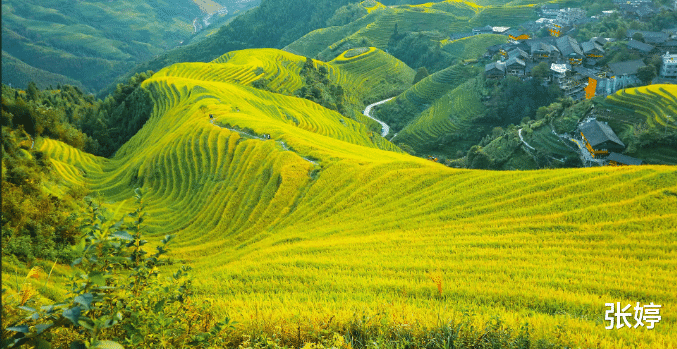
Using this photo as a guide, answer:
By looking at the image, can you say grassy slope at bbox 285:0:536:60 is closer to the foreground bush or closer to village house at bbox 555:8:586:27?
village house at bbox 555:8:586:27

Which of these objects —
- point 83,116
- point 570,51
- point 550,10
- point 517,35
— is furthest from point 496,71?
point 83,116

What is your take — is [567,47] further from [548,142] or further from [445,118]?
[548,142]

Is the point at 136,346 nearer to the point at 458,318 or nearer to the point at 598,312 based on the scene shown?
the point at 458,318

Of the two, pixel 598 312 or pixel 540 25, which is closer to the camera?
pixel 598 312

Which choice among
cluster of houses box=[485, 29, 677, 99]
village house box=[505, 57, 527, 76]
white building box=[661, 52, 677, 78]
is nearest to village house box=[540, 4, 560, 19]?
cluster of houses box=[485, 29, 677, 99]

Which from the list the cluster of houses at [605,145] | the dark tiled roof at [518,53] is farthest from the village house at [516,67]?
the cluster of houses at [605,145]

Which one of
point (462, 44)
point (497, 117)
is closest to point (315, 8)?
point (462, 44)

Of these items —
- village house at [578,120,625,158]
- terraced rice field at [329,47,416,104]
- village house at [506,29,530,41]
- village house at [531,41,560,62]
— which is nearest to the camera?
village house at [578,120,625,158]

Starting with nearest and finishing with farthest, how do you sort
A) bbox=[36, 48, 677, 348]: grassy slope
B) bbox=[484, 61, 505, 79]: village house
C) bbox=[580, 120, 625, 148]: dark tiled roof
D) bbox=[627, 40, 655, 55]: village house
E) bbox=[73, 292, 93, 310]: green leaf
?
bbox=[73, 292, 93, 310]: green leaf
bbox=[36, 48, 677, 348]: grassy slope
bbox=[580, 120, 625, 148]: dark tiled roof
bbox=[627, 40, 655, 55]: village house
bbox=[484, 61, 505, 79]: village house
